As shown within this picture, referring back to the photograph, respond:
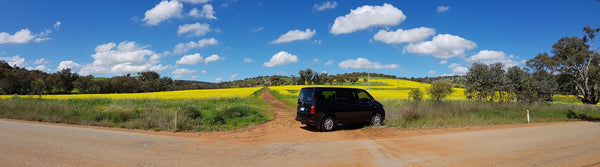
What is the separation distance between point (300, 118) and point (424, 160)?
5.58 metres

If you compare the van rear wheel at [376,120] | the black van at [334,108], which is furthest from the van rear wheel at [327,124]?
the van rear wheel at [376,120]

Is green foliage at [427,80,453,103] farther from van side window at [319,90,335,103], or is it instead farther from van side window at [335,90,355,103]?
van side window at [319,90,335,103]

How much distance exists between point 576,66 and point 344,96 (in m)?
44.4

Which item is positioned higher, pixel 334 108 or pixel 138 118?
pixel 334 108

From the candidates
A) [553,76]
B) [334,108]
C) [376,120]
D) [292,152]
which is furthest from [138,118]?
[553,76]

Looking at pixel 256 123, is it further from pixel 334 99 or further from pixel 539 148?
pixel 539 148

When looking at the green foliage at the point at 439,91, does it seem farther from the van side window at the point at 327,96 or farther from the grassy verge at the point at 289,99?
the van side window at the point at 327,96

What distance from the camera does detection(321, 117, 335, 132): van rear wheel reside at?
982 cm

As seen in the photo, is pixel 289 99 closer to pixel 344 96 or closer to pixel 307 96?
pixel 344 96

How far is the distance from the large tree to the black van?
41608 millimetres

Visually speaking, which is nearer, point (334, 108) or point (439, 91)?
point (334, 108)

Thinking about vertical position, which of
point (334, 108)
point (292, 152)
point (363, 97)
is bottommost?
point (292, 152)

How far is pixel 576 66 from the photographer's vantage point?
118 feet

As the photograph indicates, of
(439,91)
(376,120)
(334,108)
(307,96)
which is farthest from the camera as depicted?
(439,91)
